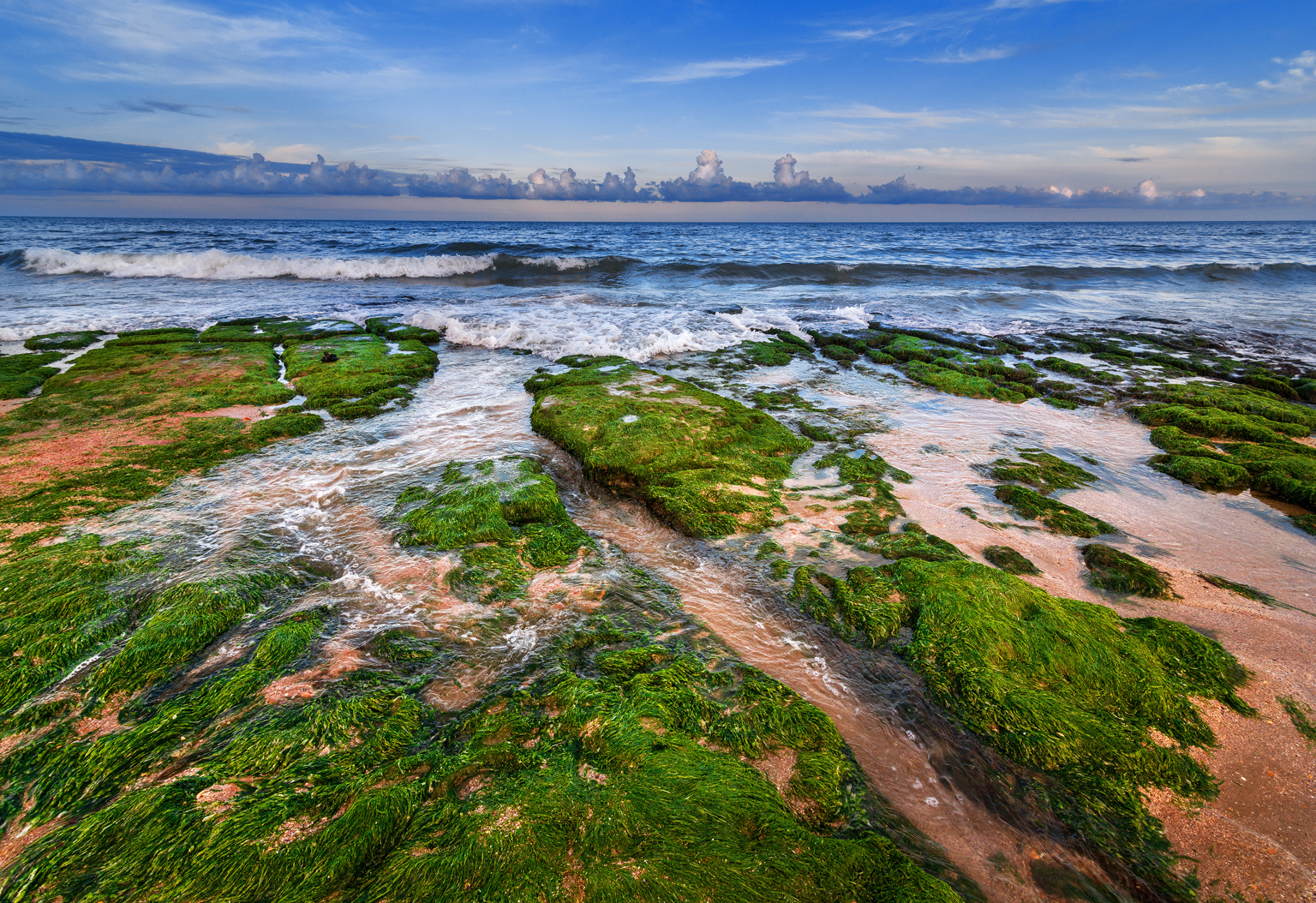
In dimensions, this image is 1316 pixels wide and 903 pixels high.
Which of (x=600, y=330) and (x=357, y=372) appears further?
(x=600, y=330)

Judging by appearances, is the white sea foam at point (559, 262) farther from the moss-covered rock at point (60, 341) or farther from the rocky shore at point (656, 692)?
the rocky shore at point (656, 692)

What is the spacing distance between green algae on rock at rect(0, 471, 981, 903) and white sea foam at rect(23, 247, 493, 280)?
30.7 meters

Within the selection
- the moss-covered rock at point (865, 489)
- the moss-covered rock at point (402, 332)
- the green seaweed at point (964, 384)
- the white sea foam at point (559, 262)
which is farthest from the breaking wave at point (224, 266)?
the moss-covered rock at point (865, 489)

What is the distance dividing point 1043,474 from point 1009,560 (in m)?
2.76

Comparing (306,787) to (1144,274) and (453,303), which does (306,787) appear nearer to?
(453,303)

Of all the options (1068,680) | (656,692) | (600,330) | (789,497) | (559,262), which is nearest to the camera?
(656,692)

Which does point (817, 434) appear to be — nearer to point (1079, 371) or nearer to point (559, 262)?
point (1079, 371)

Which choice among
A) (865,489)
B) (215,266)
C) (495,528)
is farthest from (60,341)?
(865,489)

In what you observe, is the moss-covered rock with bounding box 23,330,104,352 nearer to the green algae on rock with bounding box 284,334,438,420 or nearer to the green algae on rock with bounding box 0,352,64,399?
the green algae on rock with bounding box 0,352,64,399

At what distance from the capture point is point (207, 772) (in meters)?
3.20

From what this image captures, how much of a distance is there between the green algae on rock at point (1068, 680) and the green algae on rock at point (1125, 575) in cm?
71

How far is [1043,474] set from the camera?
7.41 metres

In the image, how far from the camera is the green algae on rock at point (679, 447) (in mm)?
6500

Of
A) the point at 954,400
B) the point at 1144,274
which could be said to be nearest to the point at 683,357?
the point at 954,400
